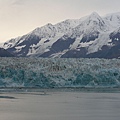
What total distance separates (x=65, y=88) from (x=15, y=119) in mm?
30825

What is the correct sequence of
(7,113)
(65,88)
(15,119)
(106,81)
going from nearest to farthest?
(15,119) → (7,113) → (65,88) → (106,81)

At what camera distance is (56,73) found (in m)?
58.2

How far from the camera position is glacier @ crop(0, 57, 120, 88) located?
56.0 metres

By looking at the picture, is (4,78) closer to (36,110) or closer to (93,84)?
(93,84)

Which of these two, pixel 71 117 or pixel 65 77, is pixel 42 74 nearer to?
pixel 65 77

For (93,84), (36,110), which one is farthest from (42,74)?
(36,110)

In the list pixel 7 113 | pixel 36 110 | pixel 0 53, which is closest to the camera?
pixel 7 113

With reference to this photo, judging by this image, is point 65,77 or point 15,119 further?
point 65,77

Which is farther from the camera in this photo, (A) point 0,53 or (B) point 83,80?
(A) point 0,53

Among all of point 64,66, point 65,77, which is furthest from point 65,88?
point 64,66

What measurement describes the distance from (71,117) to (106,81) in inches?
1355

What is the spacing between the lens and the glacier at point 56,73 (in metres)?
56.0

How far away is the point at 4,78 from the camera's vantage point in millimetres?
55438

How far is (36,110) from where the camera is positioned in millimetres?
28906
